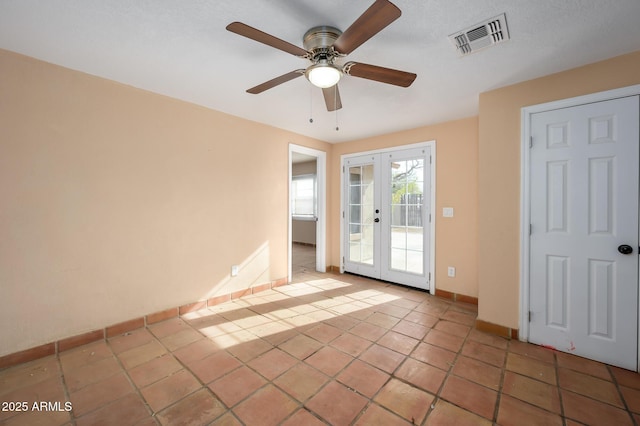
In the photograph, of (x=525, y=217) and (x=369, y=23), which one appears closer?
(x=369, y=23)

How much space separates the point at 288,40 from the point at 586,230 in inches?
111

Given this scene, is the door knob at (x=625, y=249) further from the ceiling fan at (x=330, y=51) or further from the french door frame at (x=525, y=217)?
the ceiling fan at (x=330, y=51)

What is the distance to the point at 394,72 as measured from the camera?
1.71m

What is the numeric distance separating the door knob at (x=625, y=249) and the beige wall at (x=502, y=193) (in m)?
0.63

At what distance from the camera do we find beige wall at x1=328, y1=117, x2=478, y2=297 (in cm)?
329

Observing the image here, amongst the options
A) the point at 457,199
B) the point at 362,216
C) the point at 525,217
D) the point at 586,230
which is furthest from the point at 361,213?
Answer: the point at 586,230

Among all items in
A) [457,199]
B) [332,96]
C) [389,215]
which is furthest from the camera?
[389,215]

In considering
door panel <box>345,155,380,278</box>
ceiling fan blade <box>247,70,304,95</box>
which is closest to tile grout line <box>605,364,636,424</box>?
door panel <box>345,155,380,278</box>

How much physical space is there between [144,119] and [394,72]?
2.46m

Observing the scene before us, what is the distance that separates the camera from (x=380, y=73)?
1731 millimetres

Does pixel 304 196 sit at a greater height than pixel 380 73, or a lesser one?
lesser

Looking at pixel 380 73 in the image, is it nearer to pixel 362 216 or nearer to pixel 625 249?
pixel 625 249

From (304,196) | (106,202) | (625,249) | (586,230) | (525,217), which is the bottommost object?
(625,249)

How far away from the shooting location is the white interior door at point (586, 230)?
198 cm
